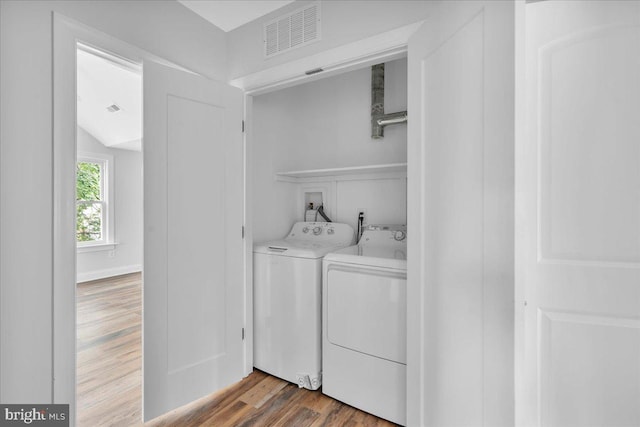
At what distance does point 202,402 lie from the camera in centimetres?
185

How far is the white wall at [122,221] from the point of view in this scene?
4.85 metres

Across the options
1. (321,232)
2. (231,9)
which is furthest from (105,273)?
(231,9)

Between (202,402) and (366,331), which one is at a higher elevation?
(366,331)

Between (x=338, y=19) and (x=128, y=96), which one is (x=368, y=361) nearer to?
(x=338, y=19)

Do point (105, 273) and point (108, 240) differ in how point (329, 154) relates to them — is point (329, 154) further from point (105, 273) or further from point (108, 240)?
point (105, 273)

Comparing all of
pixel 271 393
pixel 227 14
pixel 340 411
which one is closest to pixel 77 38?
pixel 227 14

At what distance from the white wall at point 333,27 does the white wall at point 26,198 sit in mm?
957

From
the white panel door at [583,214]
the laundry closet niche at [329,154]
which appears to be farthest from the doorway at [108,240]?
the white panel door at [583,214]

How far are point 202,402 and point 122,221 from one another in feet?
15.2

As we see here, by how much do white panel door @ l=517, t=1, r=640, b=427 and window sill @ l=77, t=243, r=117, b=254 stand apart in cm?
593

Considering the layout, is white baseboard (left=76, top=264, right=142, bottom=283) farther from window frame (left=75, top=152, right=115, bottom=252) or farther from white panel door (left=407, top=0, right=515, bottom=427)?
white panel door (left=407, top=0, right=515, bottom=427)

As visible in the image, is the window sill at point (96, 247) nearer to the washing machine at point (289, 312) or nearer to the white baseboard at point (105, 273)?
the white baseboard at point (105, 273)

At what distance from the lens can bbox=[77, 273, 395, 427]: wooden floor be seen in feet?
5.48

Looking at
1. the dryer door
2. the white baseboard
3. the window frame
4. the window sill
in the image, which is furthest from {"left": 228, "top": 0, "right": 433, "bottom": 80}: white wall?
the white baseboard
